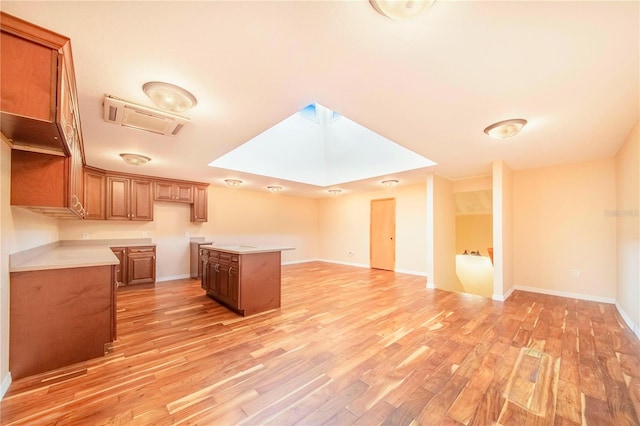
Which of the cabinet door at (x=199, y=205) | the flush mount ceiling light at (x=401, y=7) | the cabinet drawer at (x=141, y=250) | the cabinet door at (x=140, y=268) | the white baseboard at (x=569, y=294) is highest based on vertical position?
the flush mount ceiling light at (x=401, y=7)

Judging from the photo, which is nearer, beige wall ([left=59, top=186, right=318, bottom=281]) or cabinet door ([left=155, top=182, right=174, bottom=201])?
beige wall ([left=59, top=186, right=318, bottom=281])

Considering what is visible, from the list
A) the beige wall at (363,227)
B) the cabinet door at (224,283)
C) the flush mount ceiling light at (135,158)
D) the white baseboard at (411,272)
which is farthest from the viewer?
the beige wall at (363,227)

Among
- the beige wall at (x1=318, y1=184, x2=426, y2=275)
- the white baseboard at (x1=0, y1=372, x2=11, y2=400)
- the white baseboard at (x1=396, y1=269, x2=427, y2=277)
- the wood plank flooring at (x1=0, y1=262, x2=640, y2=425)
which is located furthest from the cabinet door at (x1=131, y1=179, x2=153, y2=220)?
the white baseboard at (x1=396, y1=269, x2=427, y2=277)

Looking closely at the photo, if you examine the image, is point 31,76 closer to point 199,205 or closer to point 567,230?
point 199,205

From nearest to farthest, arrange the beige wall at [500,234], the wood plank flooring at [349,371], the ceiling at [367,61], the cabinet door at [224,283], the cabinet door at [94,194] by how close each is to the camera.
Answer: the ceiling at [367,61] → the wood plank flooring at [349,371] → the cabinet door at [224,283] → the beige wall at [500,234] → the cabinet door at [94,194]

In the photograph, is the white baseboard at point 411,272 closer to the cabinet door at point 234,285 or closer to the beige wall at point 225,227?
the beige wall at point 225,227

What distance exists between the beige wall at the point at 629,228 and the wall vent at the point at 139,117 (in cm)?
516

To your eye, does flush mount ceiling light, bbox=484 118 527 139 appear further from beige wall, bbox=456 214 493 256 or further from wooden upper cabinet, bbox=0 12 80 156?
beige wall, bbox=456 214 493 256

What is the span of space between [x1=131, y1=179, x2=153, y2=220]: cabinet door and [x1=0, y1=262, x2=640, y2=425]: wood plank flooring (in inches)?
86.6

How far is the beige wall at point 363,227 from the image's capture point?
6320 millimetres

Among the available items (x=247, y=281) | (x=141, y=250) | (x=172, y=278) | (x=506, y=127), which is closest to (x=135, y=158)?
(x=141, y=250)

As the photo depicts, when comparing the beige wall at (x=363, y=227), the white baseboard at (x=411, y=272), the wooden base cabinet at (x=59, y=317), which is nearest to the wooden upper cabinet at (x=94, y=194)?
the wooden base cabinet at (x=59, y=317)

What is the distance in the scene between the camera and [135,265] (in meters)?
4.83

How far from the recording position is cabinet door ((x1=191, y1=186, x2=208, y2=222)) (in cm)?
593
